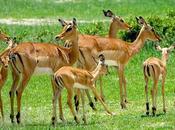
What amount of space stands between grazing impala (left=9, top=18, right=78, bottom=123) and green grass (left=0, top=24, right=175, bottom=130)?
2.46 ft

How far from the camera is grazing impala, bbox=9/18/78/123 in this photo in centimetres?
1440

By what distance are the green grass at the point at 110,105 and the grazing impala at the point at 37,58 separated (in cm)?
75

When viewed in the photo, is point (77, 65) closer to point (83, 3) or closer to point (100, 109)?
point (100, 109)

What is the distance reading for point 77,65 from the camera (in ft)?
54.5

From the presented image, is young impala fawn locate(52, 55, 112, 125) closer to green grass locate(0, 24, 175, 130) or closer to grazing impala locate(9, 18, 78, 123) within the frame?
green grass locate(0, 24, 175, 130)

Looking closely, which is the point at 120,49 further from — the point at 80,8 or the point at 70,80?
the point at 80,8

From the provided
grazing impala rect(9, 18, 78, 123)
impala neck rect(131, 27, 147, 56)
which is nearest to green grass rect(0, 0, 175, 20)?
impala neck rect(131, 27, 147, 56)

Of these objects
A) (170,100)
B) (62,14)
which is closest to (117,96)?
(170,100)

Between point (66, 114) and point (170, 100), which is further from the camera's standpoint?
point (170, 100)

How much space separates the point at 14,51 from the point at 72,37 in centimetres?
136

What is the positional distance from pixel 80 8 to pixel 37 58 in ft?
73.2

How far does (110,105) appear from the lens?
1662 cm

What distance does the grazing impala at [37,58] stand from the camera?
14.4 meters

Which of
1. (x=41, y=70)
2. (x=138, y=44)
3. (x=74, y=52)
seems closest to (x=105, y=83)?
(x=138, y=44)
